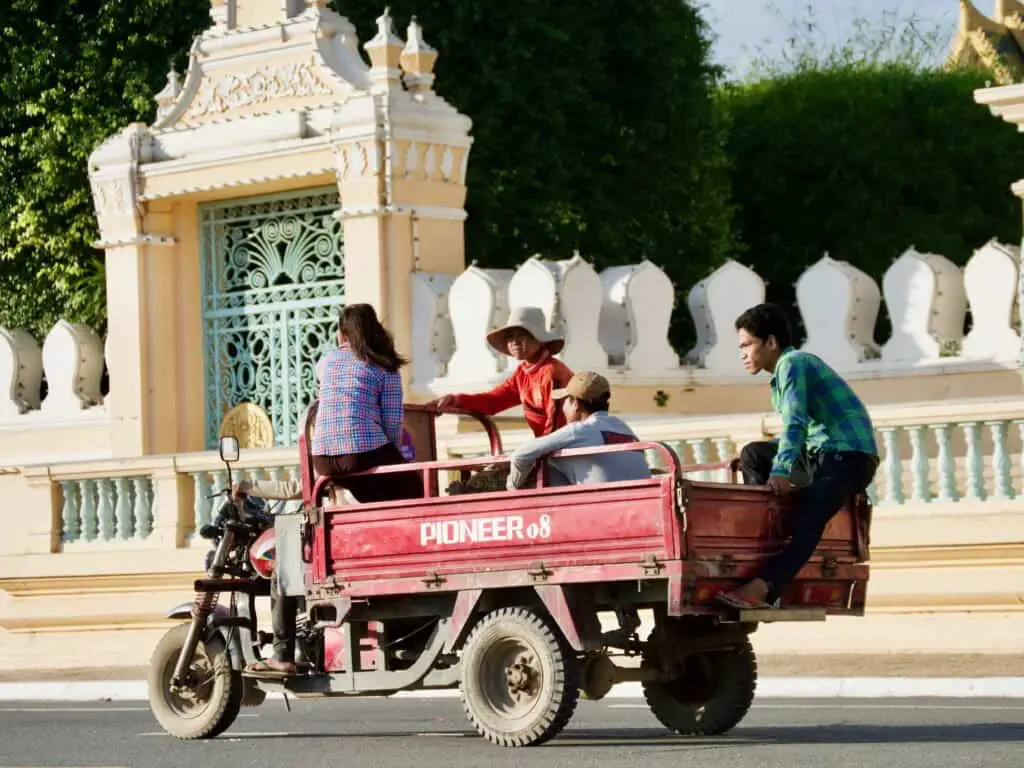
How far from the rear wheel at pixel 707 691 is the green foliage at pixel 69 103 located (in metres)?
16.3

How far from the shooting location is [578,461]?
11.5m

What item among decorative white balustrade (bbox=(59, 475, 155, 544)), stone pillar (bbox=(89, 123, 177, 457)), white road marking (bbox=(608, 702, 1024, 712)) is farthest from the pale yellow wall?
white road marking (bbox=(608, 702, 1024, 712))

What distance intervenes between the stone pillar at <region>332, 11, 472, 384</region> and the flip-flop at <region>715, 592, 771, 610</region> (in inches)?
355

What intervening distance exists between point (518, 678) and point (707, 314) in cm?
937

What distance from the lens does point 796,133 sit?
40.3m

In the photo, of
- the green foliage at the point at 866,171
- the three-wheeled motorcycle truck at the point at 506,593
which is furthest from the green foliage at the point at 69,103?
the three-wheeled motorcycle truck at the point at 506,593

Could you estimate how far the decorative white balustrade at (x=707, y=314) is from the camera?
764 inches

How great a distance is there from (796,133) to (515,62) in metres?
11.5

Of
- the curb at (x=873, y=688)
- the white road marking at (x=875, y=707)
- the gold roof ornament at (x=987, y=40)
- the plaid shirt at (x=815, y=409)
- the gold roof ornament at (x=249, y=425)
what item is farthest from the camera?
the gold roof ornament at (x=987, y=40)

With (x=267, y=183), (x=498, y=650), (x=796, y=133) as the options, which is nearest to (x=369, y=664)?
(x=498, y=650)

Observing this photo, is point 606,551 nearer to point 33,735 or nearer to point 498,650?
point 498,650

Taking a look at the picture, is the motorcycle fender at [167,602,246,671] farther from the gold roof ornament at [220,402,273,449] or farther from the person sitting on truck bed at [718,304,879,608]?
the gold roof ornament at [220,402,273,449]

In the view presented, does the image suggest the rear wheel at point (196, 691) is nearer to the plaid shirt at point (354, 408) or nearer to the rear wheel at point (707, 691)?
the plaid shirt at point (354, 408)

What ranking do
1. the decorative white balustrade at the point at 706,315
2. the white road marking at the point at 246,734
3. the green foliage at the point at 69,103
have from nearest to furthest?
the white road marking at the point at 246,734
the decorative white balustrade at the point at 706,315
the green foliage at the point at 69,103
